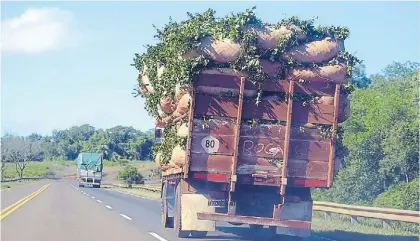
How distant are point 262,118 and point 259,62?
1.09 meters

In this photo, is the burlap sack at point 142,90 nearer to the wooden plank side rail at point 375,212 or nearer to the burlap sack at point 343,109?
the burlap sack at point 343,109

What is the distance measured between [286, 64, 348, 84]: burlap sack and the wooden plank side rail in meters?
5.12

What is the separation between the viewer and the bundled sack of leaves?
12.3 meters

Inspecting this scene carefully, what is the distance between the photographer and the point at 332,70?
12477 mm

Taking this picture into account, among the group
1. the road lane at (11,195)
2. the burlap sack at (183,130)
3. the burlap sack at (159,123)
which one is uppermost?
the burlap sack at (159,123)

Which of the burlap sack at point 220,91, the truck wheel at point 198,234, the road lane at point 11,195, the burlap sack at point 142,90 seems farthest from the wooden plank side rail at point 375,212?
the road lane at point 11,195

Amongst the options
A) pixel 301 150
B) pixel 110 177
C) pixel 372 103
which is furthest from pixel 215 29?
pixel 110 177

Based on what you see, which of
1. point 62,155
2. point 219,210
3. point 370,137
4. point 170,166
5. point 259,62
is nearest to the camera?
point 259,62

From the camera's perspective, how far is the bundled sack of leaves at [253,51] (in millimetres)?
12305

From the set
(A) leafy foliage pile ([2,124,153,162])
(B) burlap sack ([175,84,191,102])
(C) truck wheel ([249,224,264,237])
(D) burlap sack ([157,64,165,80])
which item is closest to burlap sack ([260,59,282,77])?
(B) burlap sack ([175,84,191,102])

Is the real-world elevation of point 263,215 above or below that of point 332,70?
below

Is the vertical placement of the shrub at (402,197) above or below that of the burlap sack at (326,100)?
below

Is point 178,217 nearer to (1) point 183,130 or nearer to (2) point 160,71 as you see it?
(1) point 183,130

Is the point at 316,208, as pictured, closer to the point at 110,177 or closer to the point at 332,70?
the point at 332,70
